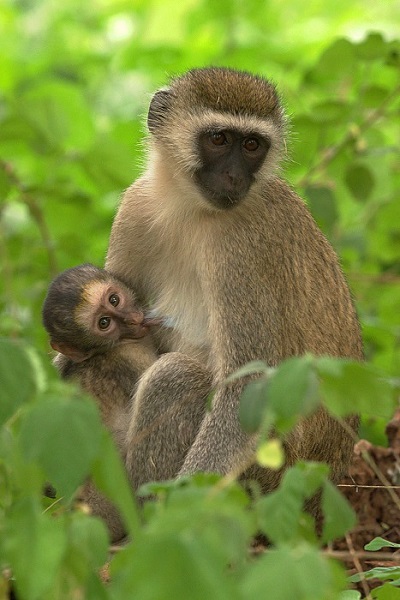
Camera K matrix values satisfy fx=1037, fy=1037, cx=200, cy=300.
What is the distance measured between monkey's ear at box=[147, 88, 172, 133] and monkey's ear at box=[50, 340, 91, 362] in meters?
1.18

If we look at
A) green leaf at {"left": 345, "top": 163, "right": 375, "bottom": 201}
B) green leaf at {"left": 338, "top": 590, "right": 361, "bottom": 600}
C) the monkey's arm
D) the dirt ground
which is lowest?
the dirt ground

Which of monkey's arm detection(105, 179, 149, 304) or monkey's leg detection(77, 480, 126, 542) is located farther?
monkey's arm detection(105, 179, 149, 304)

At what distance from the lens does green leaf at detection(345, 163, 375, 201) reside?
6.52 metres

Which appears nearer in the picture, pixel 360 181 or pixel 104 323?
pixel 104 323

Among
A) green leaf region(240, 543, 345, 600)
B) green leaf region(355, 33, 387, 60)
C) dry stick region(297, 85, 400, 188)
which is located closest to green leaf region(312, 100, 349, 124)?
dry stick region(297, 85, 400, 188)

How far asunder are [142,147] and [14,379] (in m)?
3.21

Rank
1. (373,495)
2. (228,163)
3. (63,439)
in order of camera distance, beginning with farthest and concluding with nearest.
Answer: (373,495) < (228,163) < (63,439)

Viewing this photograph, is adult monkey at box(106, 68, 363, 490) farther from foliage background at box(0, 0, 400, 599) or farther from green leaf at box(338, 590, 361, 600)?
green leaf at box(338, 590, 361, 600)

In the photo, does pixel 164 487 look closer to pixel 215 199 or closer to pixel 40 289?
pixel 215 199

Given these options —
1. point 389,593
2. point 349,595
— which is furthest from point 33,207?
point 389,593

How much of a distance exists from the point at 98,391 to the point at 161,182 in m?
1.12

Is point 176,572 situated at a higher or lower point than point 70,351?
lower

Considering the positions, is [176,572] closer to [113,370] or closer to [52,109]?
[113,370]

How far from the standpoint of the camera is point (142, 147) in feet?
17.9
